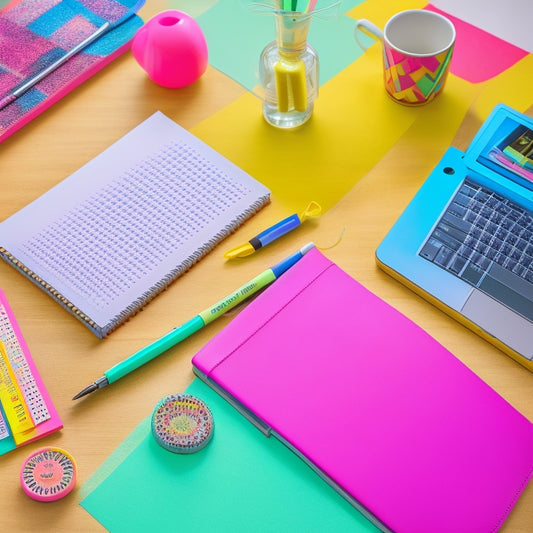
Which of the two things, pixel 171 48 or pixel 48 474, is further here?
pixel 171 48

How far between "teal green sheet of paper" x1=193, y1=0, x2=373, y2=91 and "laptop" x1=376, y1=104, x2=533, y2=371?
0.80ft

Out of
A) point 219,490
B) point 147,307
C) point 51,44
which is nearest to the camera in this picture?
point 219,490

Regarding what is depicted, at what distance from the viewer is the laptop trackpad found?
0.79 m

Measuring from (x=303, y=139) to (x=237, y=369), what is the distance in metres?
0.35

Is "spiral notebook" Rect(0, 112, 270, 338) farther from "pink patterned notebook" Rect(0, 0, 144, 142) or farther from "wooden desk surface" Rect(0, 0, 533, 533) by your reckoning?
"pink patterned notebook" Rect(0, 0, 144, 142)

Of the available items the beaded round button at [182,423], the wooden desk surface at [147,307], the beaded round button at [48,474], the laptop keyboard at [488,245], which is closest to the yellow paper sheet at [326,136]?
the wooden desk surface at [147,307]

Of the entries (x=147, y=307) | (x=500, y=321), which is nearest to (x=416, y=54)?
(x=500, y=321)

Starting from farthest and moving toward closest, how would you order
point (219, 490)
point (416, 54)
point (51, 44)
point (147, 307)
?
point (51, 44)
point (416, 54)
point (147, 307)
point (219, 490)

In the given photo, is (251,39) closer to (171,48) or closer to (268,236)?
(171,48)

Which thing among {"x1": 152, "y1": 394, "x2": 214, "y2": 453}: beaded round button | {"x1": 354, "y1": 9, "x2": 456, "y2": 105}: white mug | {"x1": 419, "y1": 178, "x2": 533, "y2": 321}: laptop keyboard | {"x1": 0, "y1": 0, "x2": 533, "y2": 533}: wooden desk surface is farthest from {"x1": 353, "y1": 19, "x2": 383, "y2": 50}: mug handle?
{"x1": 152, "y1": 394, "x2": 214, "y2": 453}: beaded round button

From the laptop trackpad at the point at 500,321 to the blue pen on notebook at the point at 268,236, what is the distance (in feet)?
0.71

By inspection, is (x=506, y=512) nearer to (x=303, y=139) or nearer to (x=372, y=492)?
(x=372, y=492)

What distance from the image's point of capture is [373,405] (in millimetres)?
751

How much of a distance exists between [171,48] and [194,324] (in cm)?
38
